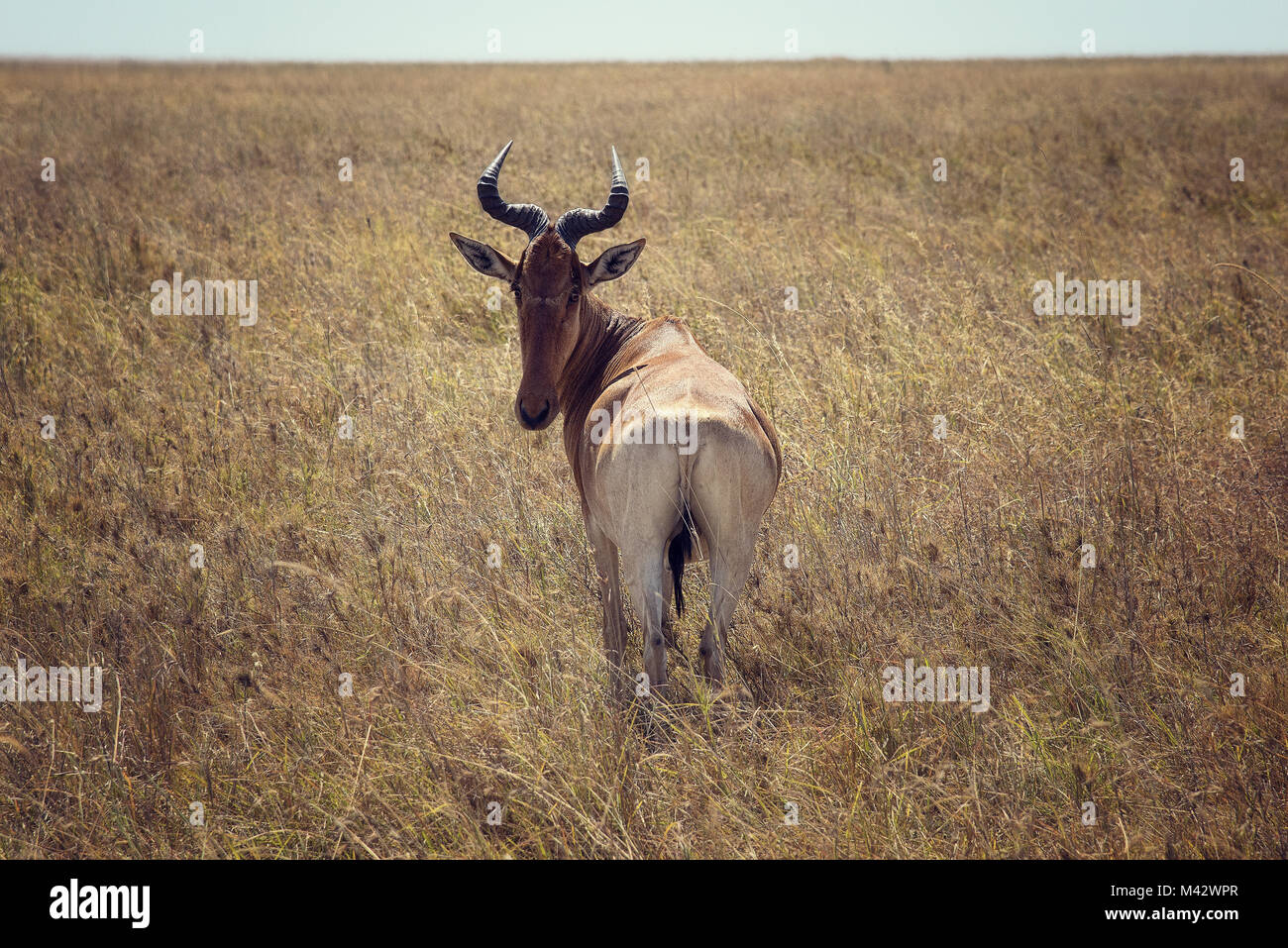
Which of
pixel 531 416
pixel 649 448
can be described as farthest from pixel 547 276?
pixel 649 448

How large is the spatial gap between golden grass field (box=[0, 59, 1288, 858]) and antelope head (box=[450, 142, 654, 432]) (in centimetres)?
106

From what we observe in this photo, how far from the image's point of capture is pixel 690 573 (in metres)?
5.42

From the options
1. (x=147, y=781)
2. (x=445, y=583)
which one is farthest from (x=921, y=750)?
(x=147, y=781)

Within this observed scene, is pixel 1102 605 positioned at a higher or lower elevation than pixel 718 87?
lower

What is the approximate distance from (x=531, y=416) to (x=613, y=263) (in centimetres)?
113

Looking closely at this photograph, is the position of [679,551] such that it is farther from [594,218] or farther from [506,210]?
[506,210]

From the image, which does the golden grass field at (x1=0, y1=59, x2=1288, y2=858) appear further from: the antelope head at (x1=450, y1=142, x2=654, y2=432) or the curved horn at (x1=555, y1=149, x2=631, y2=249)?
the curved horn at (x1=555, y1=149, x2=631, y2=249)

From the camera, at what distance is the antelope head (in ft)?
16.0

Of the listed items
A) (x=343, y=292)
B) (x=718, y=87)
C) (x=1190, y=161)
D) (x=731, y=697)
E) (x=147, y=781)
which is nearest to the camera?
(x=147, y=781)

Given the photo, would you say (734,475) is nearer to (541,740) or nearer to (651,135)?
(541,740)

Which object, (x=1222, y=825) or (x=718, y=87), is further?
(x=718, y=87)

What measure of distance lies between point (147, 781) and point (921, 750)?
305 centimetres

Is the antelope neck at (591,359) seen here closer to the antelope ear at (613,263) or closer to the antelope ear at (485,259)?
the antelope ear at (613,263)

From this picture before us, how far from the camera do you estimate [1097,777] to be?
11.6 feet
